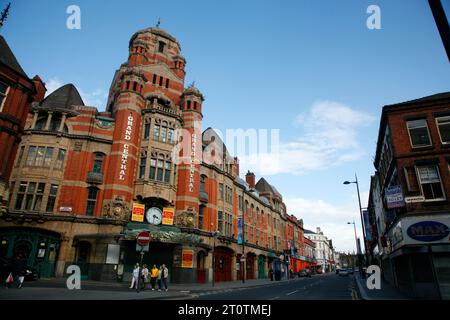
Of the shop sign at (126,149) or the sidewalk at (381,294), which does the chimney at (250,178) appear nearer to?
the shop sign at (126,149)

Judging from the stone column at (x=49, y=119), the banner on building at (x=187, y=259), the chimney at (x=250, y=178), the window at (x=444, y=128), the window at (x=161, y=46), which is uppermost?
the window at (x=161, y=46)

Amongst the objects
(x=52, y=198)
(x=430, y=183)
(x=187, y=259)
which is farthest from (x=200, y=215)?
(x=430, y=183)

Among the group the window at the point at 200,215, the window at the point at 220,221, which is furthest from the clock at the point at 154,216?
the window at the point at 220,221

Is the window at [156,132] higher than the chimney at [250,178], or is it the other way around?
the chimney at [250,178]

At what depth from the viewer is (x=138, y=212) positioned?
2733 centimetres

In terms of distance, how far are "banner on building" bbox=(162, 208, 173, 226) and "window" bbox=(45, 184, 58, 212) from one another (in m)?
10.1

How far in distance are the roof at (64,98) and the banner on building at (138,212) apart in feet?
44.1

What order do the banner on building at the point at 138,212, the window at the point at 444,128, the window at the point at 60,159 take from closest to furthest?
the window at the point at 444,128 < the window at the point at 60,159 < the banner on building at the point at 138,212

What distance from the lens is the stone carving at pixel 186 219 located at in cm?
2969

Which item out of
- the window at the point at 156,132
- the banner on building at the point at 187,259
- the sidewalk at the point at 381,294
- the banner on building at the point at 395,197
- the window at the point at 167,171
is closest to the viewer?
the sidewalk at the point at 381,294

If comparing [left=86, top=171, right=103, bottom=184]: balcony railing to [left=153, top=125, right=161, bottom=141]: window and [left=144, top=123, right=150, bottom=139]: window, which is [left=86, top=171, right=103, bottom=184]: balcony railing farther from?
[left=153, top=125, right=161, bottom=141]: window

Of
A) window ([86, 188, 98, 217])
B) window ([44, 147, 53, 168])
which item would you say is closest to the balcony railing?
window ([86, 188, 98, 217])

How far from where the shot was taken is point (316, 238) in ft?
396

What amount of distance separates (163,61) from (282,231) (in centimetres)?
4295
